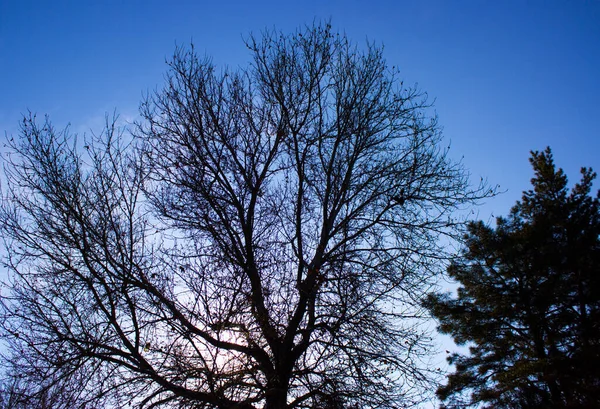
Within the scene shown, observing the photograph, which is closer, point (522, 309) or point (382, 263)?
point (382, 263)

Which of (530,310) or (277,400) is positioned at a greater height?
(530,310)

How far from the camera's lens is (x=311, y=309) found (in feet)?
24.1

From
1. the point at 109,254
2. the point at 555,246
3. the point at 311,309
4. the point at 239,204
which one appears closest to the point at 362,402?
the point at 311,309

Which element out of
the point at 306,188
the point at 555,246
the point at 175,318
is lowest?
the point at 175,318

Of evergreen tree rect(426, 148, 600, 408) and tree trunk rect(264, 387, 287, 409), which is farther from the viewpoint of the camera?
evergreen tree rect(426, 148, 600, 408)

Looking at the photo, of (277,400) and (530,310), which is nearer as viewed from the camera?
(277,400)

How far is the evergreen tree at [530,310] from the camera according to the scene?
12414 mm

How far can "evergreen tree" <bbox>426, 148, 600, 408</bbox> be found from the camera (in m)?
12.4

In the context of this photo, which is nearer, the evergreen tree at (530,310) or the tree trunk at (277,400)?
the tree trunk at (277,400)

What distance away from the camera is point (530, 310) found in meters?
13.8

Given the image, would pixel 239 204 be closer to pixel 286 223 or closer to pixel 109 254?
pixel 286 223

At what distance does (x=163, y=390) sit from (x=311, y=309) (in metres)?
2.61

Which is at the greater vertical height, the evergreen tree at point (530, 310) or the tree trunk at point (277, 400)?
the evergreen tree at point (530, 310)

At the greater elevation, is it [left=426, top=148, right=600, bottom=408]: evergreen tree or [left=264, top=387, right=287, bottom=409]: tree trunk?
[left=426, top=148, right=600, bottom=408]: evergreen tree
